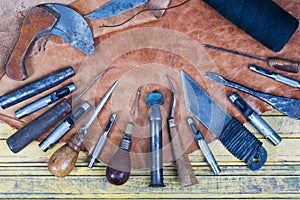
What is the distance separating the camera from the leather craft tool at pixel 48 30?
944 millimetres

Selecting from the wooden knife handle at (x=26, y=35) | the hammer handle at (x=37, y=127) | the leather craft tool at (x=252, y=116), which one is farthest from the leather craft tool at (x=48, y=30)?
the leather craft tool at (x=252, y=116)

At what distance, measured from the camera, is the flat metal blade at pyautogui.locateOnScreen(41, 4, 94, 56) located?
3.14 ft

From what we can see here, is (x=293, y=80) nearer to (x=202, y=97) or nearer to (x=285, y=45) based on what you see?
(x=285, y=45)

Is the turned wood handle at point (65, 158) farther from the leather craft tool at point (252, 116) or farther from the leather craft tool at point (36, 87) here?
the leather craft tool at point (252, 116)

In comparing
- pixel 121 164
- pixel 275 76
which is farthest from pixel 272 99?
pixel 121 164

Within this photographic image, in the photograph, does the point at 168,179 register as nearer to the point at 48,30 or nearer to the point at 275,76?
the point at 275,76

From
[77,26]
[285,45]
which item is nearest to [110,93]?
[77,26]

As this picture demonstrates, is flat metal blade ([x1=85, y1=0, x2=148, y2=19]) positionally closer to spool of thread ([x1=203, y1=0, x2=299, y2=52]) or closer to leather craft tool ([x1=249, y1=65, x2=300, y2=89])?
spool of thread ([x1=203, y1=0, x2=299, y2=52])

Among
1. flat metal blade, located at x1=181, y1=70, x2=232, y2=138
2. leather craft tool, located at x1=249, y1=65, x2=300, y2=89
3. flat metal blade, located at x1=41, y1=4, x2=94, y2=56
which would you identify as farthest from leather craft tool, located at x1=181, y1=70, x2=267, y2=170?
flat metal blade, located at x1=41, y1=4, x2=94, y2=56

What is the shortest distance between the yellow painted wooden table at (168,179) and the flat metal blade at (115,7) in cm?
36

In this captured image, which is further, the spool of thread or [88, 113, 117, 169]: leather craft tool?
[88, 113, 117, 169]: leather craft tool

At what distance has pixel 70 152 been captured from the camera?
97cm

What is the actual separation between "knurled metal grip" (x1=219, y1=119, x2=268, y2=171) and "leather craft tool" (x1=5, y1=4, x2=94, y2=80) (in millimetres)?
384

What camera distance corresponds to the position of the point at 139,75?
1.00 meters
